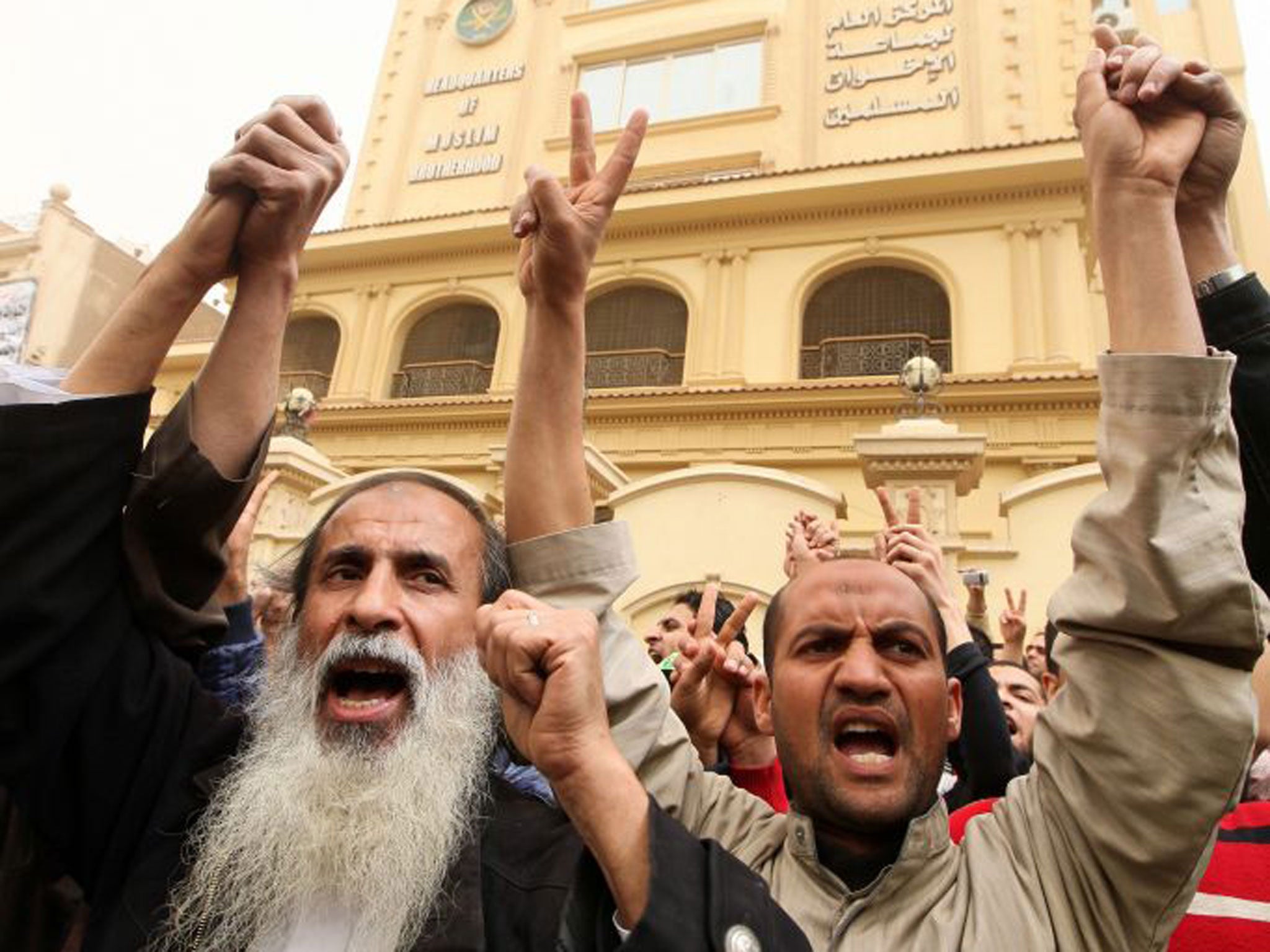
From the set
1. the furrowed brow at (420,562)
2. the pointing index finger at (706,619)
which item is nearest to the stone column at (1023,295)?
the pointing index finger at (706,619)

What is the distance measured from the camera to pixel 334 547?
1762mm

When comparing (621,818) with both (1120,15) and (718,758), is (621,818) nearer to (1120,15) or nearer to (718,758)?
(718,758)

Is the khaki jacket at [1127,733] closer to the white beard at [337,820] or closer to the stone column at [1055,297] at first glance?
the white beard at [337,820]

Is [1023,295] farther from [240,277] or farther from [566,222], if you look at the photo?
[240,277]

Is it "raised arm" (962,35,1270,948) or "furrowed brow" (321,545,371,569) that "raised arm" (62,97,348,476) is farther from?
"raised arm" (962,35,1270,948)

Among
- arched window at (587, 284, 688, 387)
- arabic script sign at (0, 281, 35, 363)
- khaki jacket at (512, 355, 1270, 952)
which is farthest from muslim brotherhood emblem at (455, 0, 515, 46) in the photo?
khaki jacket at (512, 355, 1270, 952)

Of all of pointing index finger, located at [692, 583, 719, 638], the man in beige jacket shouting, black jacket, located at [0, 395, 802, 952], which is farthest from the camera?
pointing index finger, located at [692, 583, 719, 638]

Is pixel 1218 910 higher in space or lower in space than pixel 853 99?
lower

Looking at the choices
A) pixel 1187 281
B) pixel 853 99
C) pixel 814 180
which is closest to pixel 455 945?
pixel 1187 281

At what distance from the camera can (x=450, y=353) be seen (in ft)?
51.0

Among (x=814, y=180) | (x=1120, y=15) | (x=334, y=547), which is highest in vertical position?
(x=1120, y=15)

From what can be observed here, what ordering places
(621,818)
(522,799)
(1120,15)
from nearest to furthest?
1. (621,818)
2. (522,799)
3. (1120,15)

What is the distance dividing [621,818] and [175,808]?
3.02 feet

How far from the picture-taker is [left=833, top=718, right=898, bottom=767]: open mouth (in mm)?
1590
